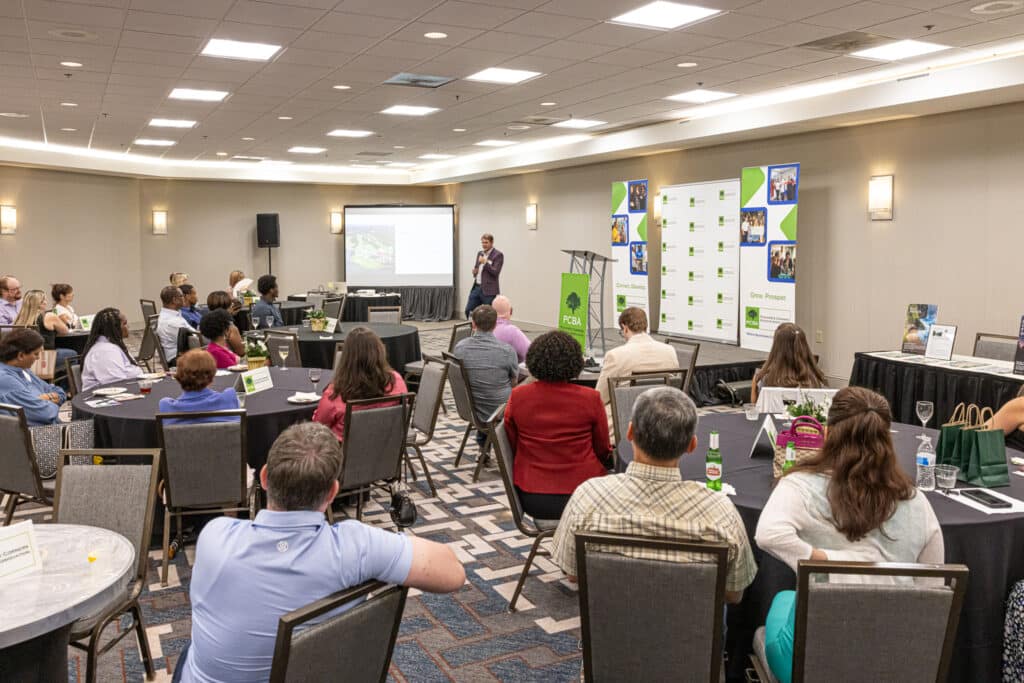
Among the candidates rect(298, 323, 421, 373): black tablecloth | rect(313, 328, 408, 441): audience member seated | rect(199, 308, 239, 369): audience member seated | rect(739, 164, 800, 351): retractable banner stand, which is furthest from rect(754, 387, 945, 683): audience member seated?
rect(739, 164, 800, 351): retractable banner stand

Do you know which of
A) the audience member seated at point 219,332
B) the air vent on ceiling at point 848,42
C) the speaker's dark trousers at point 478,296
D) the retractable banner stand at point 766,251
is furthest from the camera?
the speaker's dark trousers at point 478,296

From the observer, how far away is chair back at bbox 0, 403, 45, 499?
3.97m

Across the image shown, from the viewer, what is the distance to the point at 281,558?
75.4 inches

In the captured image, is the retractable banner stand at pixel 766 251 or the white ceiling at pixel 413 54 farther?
the retractable banner stand at pixel 766 251

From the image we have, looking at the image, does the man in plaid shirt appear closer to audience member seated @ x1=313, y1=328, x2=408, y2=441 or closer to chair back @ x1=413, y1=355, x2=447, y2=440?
audience member seated @ x1=313, y1=328, x2=408, y2=441

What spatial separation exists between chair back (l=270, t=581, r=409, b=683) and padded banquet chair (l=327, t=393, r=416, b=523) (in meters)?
2.38

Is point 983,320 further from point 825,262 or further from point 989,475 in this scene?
point 989,475

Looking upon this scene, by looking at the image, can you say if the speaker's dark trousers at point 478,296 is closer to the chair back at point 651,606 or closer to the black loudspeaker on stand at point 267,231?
the black loudspeaker on stand at point 267,231

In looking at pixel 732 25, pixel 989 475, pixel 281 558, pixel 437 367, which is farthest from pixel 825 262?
pixel 281 558

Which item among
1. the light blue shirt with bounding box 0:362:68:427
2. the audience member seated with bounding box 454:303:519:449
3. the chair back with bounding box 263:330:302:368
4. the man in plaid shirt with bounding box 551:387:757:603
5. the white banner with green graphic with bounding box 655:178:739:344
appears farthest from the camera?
the white banner with green graphic with bounding box 655:178:739:344

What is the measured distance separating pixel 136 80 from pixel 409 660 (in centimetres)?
690

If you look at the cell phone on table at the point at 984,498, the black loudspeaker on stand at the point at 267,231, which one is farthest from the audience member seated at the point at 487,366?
the black loudspeaker on stand at the point at 267,231

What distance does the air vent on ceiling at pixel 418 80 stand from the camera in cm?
807

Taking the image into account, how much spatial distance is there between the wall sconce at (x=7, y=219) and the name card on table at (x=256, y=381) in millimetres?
11093
